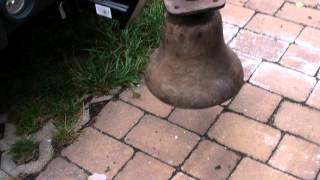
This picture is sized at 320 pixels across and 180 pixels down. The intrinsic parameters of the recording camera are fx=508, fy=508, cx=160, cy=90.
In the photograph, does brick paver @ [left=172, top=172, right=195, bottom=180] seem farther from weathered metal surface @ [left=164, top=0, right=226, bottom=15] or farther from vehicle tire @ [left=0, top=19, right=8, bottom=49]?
weathered metal surface @ [left=164, top=0, right=226, bottom=15]

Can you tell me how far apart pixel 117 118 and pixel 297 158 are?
3.34 ft

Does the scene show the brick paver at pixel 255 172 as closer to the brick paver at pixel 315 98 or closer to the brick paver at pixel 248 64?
the brick paver at pixel 315 98

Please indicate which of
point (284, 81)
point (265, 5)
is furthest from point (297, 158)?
point (265, 5)

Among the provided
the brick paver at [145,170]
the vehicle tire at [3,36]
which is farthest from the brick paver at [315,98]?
the vehicle tire at [3,36]

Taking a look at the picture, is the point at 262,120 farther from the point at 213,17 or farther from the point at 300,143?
the point at 213,17

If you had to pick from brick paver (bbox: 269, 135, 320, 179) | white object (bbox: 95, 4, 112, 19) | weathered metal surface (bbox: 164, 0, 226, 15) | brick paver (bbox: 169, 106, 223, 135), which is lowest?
brick paver (bbox: 269, 135, 320, 179)

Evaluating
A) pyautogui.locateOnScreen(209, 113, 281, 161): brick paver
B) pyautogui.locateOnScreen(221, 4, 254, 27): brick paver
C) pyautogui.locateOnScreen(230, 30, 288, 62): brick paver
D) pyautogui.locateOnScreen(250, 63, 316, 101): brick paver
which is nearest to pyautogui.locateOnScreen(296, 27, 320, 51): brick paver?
pyautogui.locateOnScreen(230, 30, 288, 62): brick paver

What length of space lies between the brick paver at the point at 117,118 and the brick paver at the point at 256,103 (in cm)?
56

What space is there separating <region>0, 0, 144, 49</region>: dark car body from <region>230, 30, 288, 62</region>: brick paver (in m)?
A: 0.84

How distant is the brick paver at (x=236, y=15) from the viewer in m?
3.45

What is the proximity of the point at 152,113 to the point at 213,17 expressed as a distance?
59.9 inches

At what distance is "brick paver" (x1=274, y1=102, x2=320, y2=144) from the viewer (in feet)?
8.82

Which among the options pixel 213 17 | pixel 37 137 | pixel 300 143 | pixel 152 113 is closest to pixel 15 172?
pixel 37 137

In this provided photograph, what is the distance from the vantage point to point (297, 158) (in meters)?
2.57
